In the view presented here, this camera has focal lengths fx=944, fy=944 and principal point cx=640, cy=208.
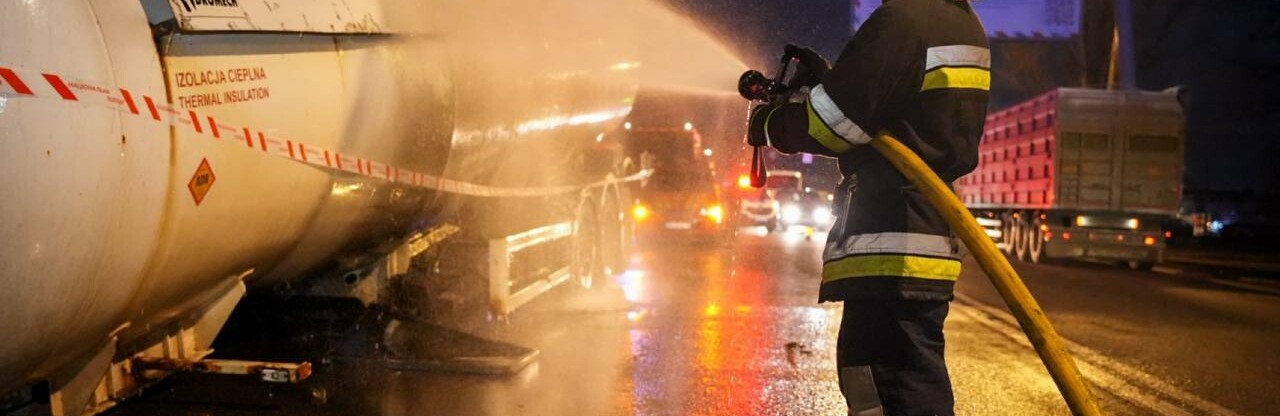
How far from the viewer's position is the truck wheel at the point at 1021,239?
16953 millimetres

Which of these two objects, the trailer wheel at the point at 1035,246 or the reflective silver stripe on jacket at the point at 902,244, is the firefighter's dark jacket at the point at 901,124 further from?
the trailer wheel at the point at 1035,246

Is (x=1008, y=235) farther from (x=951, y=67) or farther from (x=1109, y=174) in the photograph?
(x=951, y=67)

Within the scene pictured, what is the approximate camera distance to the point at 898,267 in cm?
256

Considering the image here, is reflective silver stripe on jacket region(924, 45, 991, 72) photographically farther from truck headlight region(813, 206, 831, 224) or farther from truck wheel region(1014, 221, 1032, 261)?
truck headlight region(813, 206, 831, 224)

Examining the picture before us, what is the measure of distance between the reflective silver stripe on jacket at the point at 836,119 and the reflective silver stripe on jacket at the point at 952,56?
0.26 metres

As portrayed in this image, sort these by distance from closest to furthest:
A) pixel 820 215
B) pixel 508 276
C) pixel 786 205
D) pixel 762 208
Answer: pixel 508 276 → pixel 762 208 → pixel 786 205 → pixel 820 215

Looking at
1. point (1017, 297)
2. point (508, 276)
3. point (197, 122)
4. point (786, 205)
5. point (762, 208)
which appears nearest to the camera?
point (1017, 297)

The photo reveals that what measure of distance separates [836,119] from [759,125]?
380 mm

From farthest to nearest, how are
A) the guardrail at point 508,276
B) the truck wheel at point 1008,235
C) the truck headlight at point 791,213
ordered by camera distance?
1. the truck headlight at point 791,213
2. the truck wheel at point 1008,235
3. the guardrail at point 508,276

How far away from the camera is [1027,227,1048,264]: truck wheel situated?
16.1 meters

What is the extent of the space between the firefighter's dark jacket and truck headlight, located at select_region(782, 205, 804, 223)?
2491 centimetres

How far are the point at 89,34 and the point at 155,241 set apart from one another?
2.51 ft

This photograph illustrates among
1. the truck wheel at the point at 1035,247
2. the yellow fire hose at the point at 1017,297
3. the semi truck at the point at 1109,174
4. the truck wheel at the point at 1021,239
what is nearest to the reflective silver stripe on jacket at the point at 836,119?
the yellow fire hose at the point at 1017,297

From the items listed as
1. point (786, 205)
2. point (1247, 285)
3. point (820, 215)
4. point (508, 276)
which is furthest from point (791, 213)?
point (508, 276)
